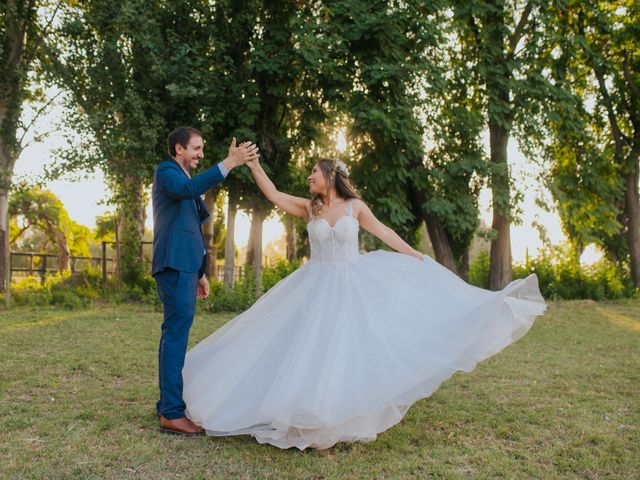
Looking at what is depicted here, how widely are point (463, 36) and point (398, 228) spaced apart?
5.88 meters

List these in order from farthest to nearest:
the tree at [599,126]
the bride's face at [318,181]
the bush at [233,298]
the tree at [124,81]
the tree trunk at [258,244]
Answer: the tree at [599,126] < the tree trunk at [258,244] < the bush at [233,298] < the tree at [124,81] < the bride's face at [318,181]

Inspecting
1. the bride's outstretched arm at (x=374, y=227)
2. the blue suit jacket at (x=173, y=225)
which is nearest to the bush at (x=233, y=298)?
the bride's outstretched arm at (x=374, y=227)

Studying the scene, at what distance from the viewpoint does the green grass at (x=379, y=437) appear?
13.7 feet

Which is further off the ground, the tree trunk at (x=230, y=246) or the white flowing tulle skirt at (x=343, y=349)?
the tree trunk at (x=230, y=246)

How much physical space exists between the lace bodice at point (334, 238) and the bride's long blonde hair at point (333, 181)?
146 millimetres

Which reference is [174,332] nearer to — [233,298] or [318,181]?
[318,181]

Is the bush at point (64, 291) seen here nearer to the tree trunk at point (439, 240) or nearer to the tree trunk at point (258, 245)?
the tree trunk at point (258, 245)

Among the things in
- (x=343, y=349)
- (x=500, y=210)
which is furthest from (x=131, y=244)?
(x=343, y=349)

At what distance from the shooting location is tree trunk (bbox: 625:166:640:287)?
1970cm

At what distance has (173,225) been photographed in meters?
4.94

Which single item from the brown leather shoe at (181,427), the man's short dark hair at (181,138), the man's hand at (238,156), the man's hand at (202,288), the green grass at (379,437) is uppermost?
the man's short dark hair at (181,138)

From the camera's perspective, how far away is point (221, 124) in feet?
49.4

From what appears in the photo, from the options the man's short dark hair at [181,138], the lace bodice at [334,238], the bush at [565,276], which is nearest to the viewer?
the man's short dark hair at [181,138]

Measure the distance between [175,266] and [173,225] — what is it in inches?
12.8
